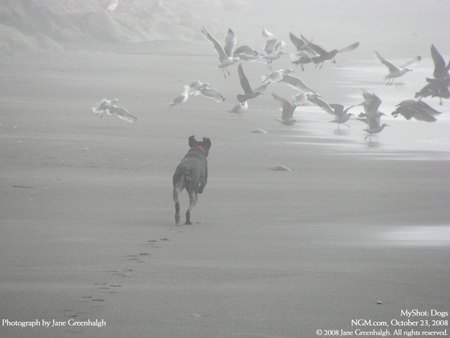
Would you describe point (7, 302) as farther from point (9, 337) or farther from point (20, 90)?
point (20, 90)

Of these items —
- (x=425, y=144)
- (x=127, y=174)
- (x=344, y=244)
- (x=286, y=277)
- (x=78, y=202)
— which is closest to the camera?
(x=286, y=277)

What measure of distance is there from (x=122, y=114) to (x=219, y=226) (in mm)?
8822

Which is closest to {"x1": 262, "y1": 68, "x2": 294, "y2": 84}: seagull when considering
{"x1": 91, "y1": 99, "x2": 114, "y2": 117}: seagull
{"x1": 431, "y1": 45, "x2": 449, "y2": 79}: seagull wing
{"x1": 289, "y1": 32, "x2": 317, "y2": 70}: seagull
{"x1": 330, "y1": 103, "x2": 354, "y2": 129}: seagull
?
{"x1": 289, "y1": 32, "x2": 317, "y2": 70}: seagull

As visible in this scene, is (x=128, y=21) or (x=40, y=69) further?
(x=128, y=21)

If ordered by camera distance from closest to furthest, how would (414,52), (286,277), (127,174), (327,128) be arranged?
1. (286,277)
2. (127,174)
3. (327,128)
4. (414,52)

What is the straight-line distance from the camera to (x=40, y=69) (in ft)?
89.3

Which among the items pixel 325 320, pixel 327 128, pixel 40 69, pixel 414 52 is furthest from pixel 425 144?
pixel 414 52

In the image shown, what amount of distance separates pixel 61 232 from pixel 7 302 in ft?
8.15

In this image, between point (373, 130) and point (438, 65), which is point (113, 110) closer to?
point (373, 130)

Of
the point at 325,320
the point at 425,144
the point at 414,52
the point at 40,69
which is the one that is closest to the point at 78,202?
the point at 325,320

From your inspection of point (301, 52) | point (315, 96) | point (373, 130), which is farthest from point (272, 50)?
point (373, 130)

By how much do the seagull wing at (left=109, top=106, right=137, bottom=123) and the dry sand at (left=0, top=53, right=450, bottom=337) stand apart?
15 centimetres

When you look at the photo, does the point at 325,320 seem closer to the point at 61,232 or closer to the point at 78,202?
the point at 61,232

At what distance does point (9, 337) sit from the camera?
212 inches
